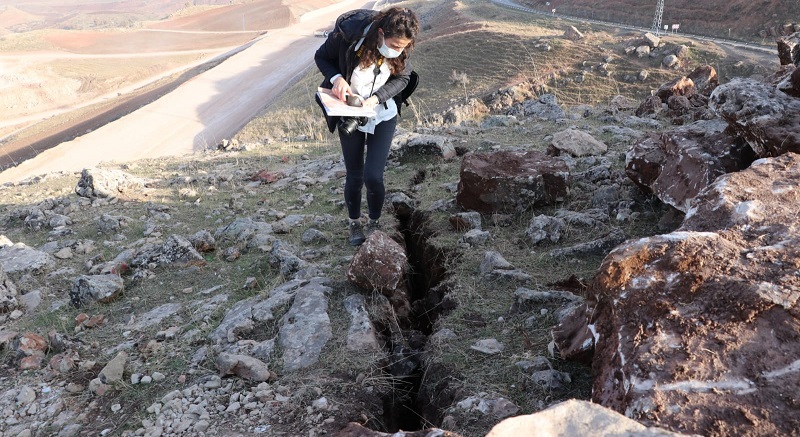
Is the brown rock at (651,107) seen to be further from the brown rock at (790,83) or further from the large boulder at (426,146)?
the brown rock at (790,83)

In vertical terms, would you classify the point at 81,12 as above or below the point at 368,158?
above

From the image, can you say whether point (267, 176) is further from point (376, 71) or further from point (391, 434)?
point (391, 434)

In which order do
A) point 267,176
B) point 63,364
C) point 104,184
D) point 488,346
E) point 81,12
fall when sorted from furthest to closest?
point 81,12
point 267,176
point 104,184
point 63,364
point 488,346

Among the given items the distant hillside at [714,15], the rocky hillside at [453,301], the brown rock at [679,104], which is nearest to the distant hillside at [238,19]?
the distant hillside at [714,15]

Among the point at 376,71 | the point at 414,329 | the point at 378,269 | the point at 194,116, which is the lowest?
the point at 194,116

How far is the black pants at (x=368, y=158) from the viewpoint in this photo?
3748 mm

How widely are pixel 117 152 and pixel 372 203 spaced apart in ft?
49.1

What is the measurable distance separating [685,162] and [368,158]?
207 cm

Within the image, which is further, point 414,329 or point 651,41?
point 651,41

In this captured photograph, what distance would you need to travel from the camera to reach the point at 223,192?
6262 millimetres

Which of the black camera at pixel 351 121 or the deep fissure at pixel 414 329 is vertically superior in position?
the black camera at pixel 351 121

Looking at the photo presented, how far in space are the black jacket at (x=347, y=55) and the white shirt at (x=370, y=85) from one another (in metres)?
0.04

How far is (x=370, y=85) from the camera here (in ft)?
11.6

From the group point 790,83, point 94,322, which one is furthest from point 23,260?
point 790,83
